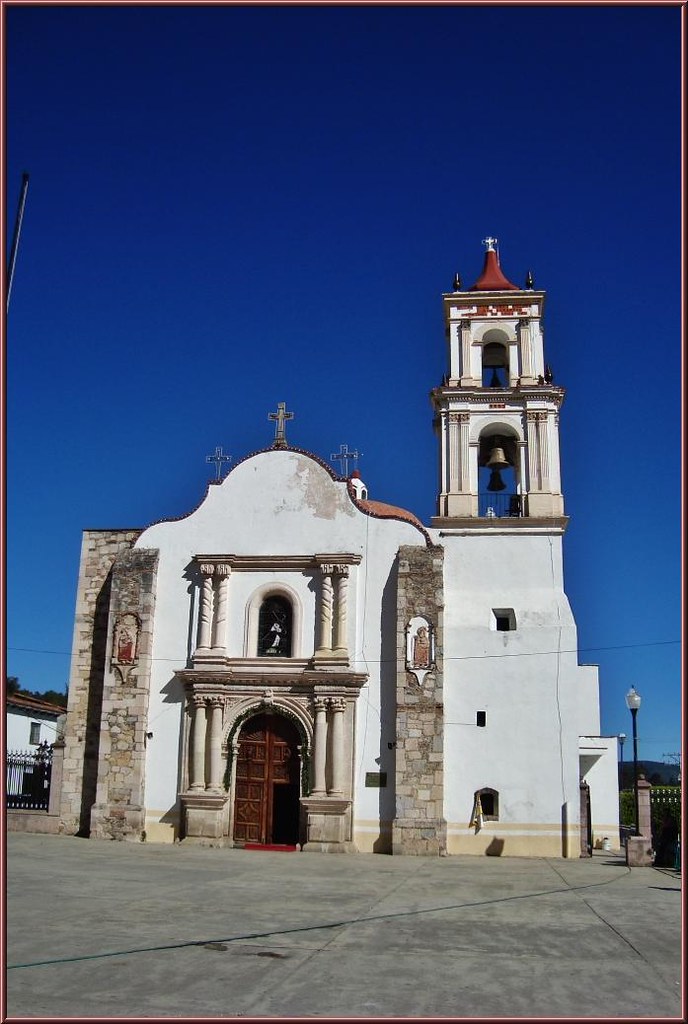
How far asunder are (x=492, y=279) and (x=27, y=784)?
18.9 meters

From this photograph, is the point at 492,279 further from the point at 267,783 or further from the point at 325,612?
the point at 267,783

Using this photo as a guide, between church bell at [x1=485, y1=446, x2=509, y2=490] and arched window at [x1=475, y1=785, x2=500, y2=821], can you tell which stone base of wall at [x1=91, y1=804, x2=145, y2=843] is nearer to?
arched window at [x1=475, y1=785, x2=500, y2=821]

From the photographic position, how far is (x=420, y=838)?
20781mm

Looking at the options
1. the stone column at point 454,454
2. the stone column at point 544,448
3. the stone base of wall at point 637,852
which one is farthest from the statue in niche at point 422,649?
the stone base of wall at point 637,852

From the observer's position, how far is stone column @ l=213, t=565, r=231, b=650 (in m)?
23.1

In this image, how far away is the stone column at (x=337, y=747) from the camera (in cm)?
2152

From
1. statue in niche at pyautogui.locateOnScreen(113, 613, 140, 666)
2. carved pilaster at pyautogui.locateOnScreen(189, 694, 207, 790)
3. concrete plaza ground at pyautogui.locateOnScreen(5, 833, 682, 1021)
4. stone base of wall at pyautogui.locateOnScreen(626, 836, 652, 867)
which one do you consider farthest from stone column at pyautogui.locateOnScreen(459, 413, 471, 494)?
concrete plaza ground at pyautogui.locateOnScreen(5, 833, 682, 1021)

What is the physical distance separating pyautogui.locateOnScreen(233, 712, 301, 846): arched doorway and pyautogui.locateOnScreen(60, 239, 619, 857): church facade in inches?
1.7

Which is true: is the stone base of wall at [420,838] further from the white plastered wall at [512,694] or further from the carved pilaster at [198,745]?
the carved pilaster at [198,745]

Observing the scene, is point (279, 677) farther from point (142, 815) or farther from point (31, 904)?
point (31, 904)

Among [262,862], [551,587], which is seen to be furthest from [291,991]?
[551,587]

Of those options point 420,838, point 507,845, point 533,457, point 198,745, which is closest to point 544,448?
point 533,457

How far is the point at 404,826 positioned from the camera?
20.8 m

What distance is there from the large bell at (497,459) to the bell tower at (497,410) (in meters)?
0.03
